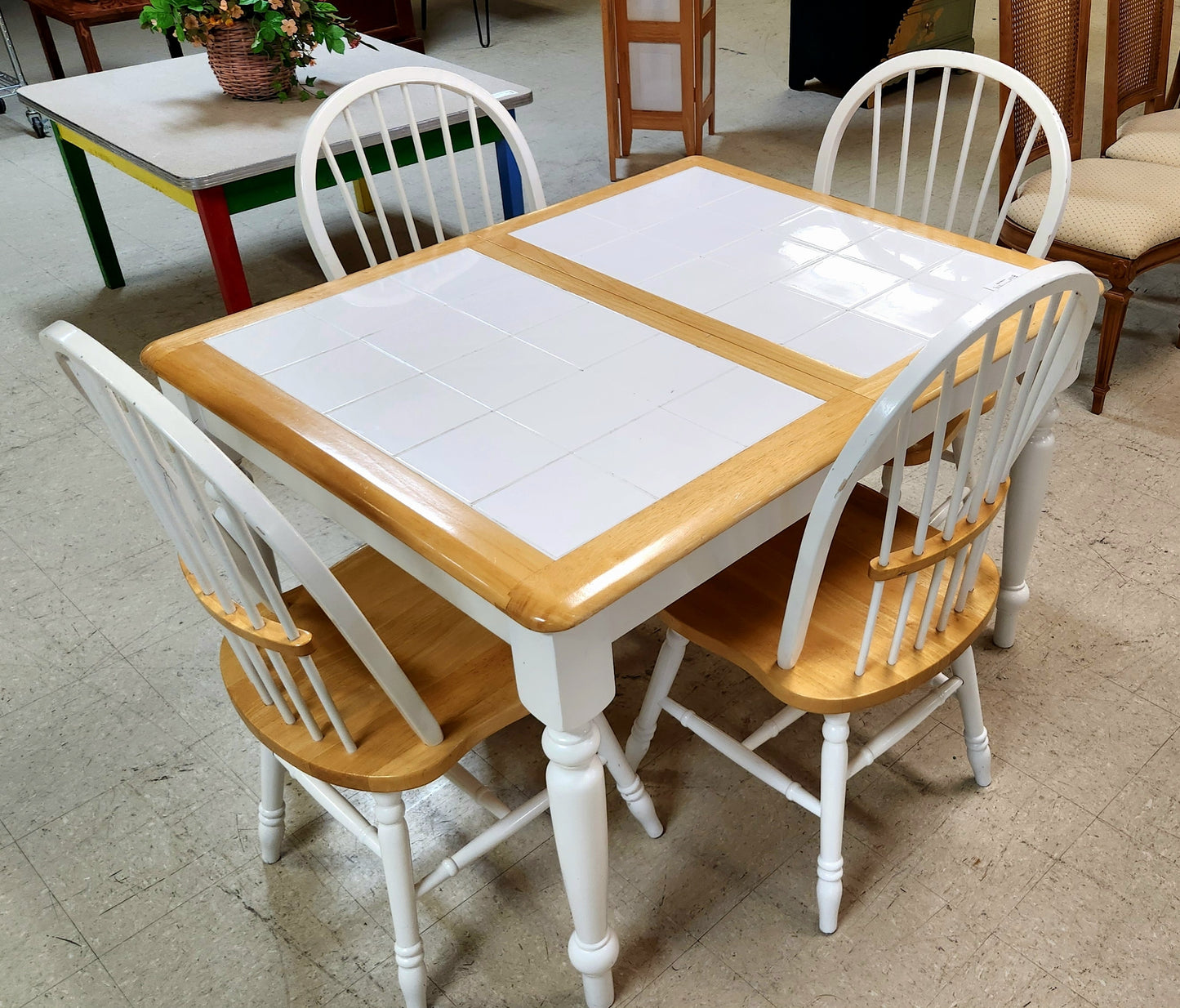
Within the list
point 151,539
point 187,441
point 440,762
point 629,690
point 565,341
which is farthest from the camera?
point 151,539

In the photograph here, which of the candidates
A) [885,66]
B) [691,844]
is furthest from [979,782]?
[885,66]

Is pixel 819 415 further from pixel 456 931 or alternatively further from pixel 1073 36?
pixel 1073 36

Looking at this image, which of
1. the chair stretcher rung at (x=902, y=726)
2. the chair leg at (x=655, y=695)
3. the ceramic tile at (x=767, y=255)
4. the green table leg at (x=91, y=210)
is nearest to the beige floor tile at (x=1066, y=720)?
the chair stretcher rung at (x=902, y=726)

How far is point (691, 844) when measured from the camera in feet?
5.53

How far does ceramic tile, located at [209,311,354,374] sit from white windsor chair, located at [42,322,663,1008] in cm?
19

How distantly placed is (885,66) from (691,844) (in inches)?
56.5

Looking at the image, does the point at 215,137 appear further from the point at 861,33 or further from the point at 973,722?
the point at 861,33

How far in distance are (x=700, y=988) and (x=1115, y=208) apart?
6.59 ft

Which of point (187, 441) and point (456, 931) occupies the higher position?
point (187, 441)

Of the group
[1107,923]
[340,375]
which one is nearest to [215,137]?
[340,375]

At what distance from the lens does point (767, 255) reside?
1.70 m

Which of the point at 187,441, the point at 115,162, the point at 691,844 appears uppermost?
the point at 187,441

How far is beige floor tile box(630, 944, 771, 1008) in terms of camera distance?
1475 millimetres

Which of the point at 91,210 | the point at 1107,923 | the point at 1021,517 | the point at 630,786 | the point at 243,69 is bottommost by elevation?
the point at 1107,923
